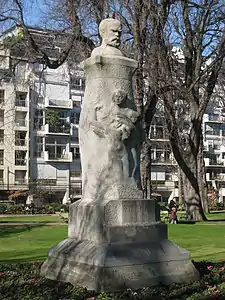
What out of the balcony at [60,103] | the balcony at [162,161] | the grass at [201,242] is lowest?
the grass at [201,242]

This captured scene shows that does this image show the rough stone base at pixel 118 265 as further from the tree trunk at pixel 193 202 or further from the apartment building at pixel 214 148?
the apartment building at pixel 214 148

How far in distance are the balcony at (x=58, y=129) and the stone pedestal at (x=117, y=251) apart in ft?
193

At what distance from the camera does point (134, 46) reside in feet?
71.5

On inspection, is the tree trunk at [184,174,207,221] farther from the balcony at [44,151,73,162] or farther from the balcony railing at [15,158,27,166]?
the balcony at [44,151,73,162]

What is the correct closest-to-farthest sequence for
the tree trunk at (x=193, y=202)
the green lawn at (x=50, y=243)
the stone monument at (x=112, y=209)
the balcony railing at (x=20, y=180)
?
1. the stone monument at (x=112, y=209)
2. the green lawn at (x=50, y=243)
3. the tree trunk at (x=193, y=202)
4. the balcony railing at (x=20, y=180)

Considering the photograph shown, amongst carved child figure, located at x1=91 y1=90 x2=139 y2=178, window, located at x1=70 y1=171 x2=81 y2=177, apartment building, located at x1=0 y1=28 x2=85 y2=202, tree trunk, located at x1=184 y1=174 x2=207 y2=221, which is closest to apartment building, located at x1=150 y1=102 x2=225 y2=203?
window, located at x1=70 y1=171 x2=81 y2=177

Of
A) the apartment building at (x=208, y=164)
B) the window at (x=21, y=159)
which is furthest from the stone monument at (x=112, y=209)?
the apartment building at (x=208, y=164)

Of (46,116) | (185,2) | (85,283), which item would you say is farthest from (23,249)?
(46,116)

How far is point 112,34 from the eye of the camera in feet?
29.3

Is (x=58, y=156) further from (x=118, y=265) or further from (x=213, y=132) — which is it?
(x=118, y=265)

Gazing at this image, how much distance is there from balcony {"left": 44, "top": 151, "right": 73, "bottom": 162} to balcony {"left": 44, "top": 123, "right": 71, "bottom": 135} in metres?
2.58

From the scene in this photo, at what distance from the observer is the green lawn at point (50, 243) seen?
13.9m

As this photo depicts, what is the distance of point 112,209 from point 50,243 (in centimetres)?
1015

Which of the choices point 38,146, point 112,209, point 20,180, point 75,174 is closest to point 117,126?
point 112,209
